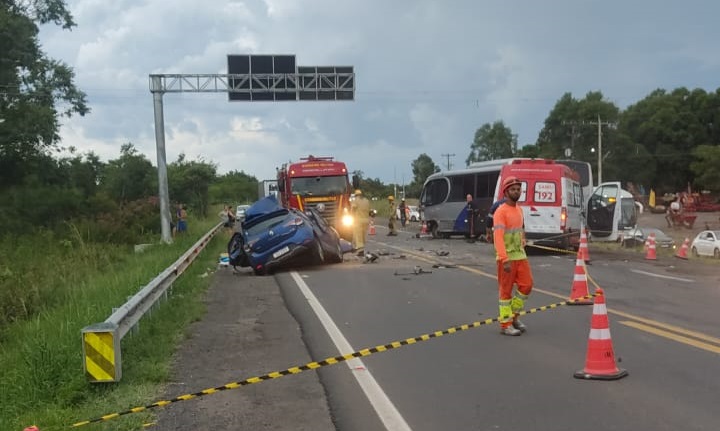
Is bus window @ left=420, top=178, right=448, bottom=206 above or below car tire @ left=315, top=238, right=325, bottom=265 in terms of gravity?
above

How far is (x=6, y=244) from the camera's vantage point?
25.2 metres

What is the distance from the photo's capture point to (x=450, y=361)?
6945 millimetres

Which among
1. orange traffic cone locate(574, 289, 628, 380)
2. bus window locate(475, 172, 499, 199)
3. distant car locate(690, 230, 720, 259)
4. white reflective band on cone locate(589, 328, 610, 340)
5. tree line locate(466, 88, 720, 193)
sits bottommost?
distant car locate(690, 230, 720, 259)

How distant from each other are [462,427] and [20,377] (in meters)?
3.98

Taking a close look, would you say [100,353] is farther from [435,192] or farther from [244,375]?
[435,192]

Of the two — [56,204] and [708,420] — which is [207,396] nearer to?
[708,420]

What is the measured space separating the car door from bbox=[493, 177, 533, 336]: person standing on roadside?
54.2 ft

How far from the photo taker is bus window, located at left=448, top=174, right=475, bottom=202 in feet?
90.8

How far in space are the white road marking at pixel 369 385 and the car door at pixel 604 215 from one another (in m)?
16.3

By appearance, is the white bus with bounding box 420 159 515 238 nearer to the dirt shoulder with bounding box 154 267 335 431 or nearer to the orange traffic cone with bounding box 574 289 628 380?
the dirt shoulder with bounding box 154 267 335 431

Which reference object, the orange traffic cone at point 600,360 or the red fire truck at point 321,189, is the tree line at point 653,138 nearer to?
the red fire truck at point 321,189

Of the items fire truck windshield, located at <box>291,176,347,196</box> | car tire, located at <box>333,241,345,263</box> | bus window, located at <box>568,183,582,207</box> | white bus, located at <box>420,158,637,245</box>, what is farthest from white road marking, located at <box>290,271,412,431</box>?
white bus, located at <box>420,158,637,245</box>

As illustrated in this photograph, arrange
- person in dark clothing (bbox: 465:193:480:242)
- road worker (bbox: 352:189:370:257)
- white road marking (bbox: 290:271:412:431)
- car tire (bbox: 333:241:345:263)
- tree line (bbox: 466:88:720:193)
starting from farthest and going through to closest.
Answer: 1. tree line (bbox: 466:88:720:193)
2. person in dark clothing (bbox: 465:193:480:242)
3. road worker (bbox: 352:189:370:257)
4. car tire (bbox: 333:241:345:263)
5. white road marking (bbox: 290:271:412:431)

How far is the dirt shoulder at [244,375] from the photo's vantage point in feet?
17.0
